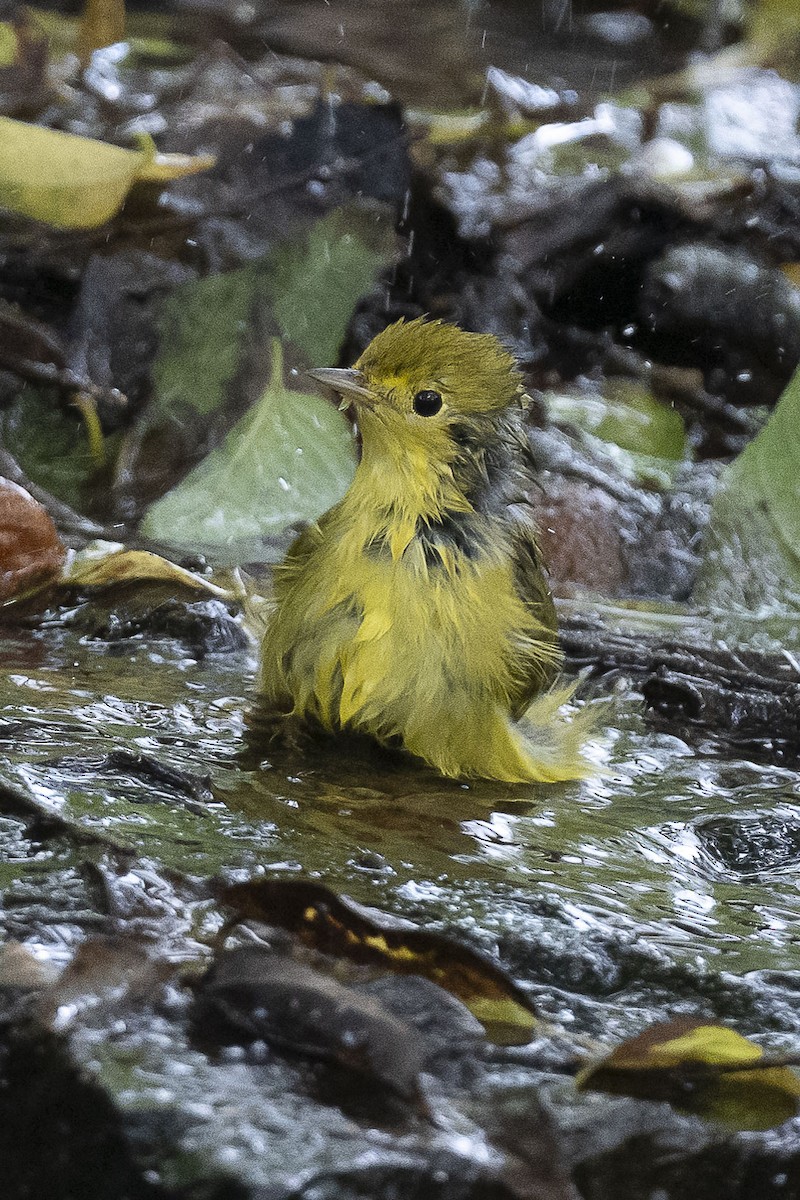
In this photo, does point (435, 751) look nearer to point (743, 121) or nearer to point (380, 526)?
point (380, 526)

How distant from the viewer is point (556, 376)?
4.82 meters

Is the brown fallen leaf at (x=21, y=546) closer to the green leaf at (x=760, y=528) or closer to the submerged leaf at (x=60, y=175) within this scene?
the submerged leaf at (x=60, y=175)

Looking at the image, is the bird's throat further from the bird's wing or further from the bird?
the bird's wing

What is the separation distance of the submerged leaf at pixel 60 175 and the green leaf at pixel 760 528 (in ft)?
5.77

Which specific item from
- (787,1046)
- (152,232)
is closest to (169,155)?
(152,232)

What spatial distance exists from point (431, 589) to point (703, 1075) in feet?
3.63

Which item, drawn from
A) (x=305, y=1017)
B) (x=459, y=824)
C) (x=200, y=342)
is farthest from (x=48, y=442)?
(x=305, y=1017)

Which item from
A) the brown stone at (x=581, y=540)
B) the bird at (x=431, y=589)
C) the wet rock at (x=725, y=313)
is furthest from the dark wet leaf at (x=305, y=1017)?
the wet rock at (x=725, y=313)

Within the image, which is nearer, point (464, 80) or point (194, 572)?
point (194, 572)

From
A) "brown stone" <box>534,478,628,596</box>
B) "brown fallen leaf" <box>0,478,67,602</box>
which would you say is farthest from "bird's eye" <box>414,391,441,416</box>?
"brown stone" <box>534,478,628,596</box>

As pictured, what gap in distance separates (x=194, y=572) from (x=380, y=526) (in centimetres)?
83

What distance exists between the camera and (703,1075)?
157cm

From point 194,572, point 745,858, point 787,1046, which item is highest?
point 787,1046

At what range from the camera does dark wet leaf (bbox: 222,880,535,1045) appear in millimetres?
1656
